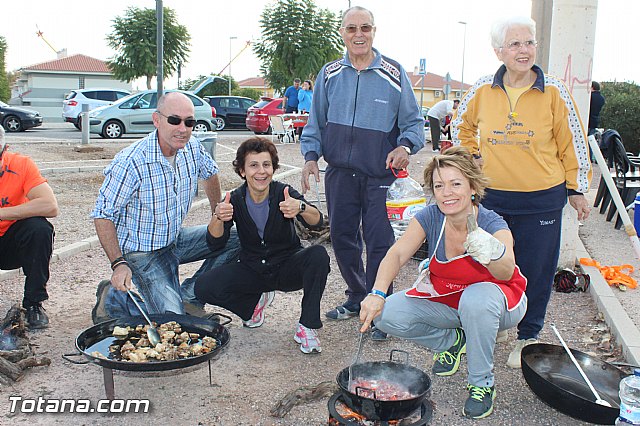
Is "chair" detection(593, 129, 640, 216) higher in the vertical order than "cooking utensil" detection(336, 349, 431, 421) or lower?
higher

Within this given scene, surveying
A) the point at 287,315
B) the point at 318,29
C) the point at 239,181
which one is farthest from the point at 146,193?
the point at 318,29

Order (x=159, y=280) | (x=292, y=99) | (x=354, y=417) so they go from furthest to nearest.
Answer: (x=292, y=99) → (x=159, y=280) → (x=354, y=417)

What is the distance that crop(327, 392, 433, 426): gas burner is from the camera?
2795 millimetres

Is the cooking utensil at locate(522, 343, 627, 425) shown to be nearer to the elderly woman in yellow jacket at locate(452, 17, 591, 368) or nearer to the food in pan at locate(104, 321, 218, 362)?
the elderly woman in yellow jacket at locate(452, 17, 591, 368)

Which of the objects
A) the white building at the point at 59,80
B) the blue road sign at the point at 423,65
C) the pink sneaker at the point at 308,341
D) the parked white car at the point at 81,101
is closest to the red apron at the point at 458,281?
the pink sneaker at the point at 308,341

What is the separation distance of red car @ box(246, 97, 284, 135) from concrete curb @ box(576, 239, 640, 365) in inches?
678

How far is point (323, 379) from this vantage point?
159 inches

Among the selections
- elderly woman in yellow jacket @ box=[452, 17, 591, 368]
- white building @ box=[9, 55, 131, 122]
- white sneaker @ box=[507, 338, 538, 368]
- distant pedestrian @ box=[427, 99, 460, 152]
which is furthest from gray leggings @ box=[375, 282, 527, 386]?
white building @ box=[9, 55, 131, 122]

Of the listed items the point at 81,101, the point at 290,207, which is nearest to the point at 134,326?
the point at 290,207

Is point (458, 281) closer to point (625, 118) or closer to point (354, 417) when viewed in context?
point (354, 417)

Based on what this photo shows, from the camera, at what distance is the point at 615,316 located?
493cm

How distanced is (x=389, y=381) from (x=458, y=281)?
75 cm

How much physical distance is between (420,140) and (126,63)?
1331 inches

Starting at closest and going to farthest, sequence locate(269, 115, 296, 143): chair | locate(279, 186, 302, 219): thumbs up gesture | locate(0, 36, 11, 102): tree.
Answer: locate(279, 186, 302, 219): thumbs up gesture, locate(269, 115, 296, 143): chair, locate(0, 36, 11, 102): tree
